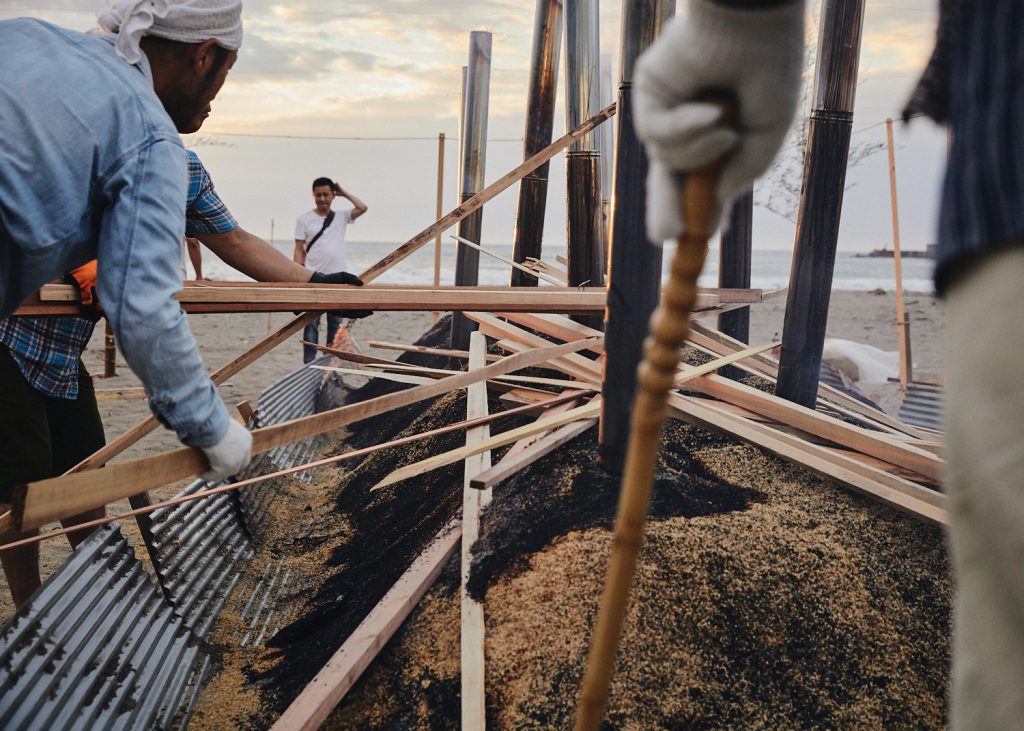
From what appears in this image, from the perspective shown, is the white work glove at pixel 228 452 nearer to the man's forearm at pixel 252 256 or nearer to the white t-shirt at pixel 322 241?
the man's forearm at pixel 252 256

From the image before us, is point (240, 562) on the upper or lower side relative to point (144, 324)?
lower

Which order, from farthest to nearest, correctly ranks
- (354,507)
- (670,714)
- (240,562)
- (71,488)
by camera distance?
1. (354,507)
2. (240,562)
3. (670,714)
4. (71,488)

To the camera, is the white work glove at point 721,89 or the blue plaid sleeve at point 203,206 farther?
the blue plaid sleeve at point 203,206

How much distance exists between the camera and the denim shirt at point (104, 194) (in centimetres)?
179

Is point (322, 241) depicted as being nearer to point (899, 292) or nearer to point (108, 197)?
point (899, 292)

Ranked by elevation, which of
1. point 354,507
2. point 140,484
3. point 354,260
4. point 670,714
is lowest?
point 354,260

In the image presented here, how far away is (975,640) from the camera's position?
0.82 metres

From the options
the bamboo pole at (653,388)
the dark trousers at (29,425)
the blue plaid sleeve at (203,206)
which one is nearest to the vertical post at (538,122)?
the blue plaid sleeve at (203,206)

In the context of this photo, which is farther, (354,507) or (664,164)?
(354,507)

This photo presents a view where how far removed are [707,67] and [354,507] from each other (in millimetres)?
3978

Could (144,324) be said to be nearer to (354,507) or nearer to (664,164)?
(664,164)

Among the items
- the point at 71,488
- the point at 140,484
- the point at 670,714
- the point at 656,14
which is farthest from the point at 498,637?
the point at 656,14

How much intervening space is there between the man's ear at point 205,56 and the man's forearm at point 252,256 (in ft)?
2.73

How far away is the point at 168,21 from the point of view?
80.0 inches
